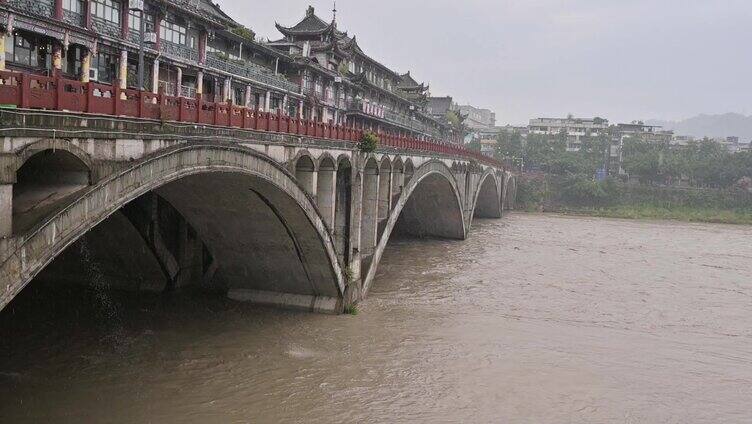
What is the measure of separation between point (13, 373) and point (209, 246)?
816 cm

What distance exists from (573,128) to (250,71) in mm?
95924

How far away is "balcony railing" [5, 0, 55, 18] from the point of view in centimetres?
2261

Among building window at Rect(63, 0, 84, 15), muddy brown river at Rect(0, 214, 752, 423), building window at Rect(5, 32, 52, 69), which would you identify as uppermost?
building window at Rect(63, 0, 84, 15)

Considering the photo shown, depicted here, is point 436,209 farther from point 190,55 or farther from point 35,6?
point 35,6

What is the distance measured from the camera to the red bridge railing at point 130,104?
32.5 ft

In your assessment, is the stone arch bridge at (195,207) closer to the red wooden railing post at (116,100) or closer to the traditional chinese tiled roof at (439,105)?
the red wooden railing post at (116,100)

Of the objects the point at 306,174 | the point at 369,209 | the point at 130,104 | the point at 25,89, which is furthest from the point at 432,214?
the point at 25,89

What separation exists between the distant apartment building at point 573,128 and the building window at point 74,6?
3725 inches

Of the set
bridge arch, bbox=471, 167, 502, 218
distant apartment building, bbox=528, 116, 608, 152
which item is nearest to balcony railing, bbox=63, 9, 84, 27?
bridge arch, bbox=471, 167, 502, 218

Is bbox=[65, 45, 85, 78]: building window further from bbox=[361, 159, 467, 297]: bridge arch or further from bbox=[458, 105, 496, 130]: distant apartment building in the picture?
bbox=[458, 105, 496, 130]: distant apartment building

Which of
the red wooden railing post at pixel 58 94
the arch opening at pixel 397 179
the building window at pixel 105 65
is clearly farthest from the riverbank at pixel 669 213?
the red wooden railing post at pixel 58 94

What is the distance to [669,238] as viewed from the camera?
191 ft

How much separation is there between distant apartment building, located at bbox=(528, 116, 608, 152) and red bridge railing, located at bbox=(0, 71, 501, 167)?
97464 mm

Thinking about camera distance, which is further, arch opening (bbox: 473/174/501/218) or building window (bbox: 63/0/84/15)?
arch opening (bbox: 473/174/501/218)
